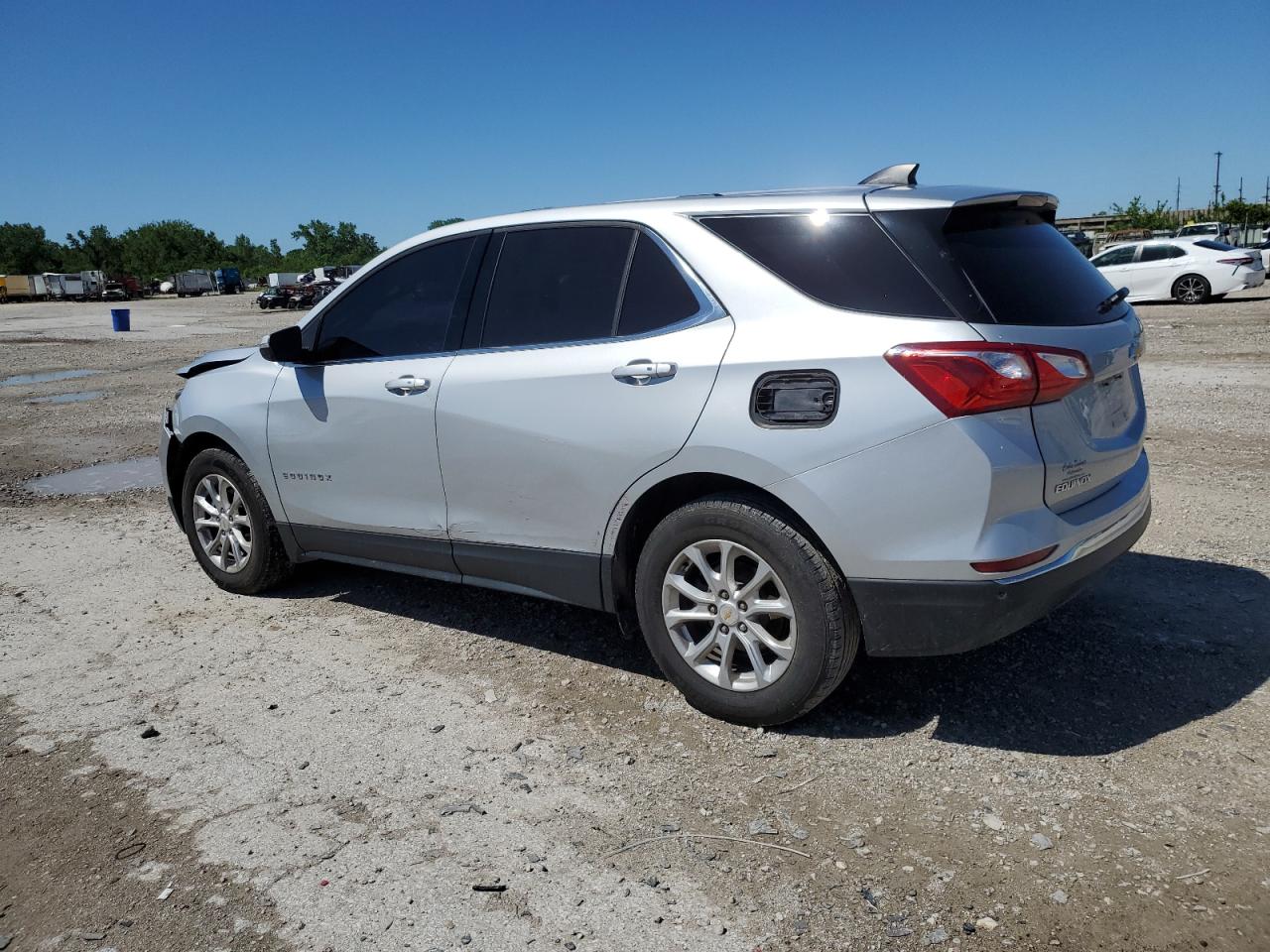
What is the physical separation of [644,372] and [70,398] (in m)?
14.2

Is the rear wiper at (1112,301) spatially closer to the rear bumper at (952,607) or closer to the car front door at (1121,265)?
the rear bumper at (952,607)

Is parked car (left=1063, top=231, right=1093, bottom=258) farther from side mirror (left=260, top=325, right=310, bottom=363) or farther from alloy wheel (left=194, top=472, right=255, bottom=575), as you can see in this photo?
alloy wheel (left=194, top=472, right=255, bottom=575)

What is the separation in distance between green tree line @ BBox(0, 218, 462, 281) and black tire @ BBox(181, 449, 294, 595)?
12938 centimetres

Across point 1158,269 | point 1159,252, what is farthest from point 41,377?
point 1159,252

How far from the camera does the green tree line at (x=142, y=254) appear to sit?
121 meters

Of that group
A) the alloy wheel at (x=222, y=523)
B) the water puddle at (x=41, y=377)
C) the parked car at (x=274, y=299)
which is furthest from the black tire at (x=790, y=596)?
the parked car at (x=274, y=299)

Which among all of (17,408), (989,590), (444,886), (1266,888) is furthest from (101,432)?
(1266,888)

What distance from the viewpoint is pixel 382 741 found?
368 cm

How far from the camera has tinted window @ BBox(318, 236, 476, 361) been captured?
443 cm

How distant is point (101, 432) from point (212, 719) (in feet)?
28.7

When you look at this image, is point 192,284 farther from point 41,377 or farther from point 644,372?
point 644,372

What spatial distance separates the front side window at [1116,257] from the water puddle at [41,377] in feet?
73.7

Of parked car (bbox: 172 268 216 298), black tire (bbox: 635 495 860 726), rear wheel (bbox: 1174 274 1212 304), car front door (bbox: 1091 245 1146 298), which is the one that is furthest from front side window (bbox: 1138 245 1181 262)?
parked car (bbox: 172 268 216 298)

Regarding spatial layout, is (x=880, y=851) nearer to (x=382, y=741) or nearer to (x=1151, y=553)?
(x=382, y=741)
